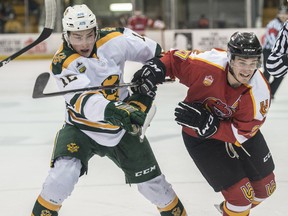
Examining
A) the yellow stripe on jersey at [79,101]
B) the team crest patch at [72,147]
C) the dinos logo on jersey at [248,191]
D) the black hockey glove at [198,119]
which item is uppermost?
the yellow stripe on jersey at [79,101]

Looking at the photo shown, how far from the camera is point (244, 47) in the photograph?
2355 mm

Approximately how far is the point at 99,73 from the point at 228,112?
20.5 inches

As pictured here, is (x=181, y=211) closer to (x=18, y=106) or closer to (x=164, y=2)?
(x=18, y=106)

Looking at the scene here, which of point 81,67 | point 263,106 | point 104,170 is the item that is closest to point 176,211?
point 263,106

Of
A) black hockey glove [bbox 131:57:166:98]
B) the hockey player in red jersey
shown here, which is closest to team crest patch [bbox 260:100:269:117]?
the hockey player in red jersey

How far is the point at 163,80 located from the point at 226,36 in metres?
9.16

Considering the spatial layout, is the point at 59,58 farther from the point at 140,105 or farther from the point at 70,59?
the point at 140,105

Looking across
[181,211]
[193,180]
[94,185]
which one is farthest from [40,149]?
[181,211]

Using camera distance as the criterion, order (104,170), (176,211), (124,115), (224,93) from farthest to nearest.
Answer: (104,170), (176,211), (224,93), (124,115)

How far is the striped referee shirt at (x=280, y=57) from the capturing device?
9.64ft

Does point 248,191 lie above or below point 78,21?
below

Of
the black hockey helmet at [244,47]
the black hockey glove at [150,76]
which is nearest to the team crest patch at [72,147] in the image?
the black hockey glove at [150,76]

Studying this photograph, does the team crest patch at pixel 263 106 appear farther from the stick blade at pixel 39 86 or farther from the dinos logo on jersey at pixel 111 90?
the stick blade at pixel 39 86

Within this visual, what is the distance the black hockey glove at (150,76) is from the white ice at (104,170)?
0.79m
